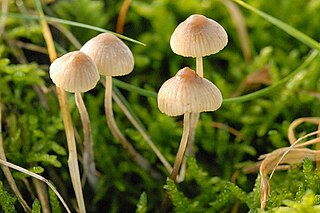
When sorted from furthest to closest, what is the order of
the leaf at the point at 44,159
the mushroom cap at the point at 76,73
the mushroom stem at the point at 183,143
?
the leaf at the point at 44,159
the mushroom stem at the point at 183,143
the mushroom cap at the point at 76,73

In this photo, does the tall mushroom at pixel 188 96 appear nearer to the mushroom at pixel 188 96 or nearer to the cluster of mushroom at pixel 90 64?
the mushroom at pixel 188 96

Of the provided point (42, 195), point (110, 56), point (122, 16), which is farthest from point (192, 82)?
point (122, 16)

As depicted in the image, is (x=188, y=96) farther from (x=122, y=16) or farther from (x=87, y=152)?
(x=122, y=16)

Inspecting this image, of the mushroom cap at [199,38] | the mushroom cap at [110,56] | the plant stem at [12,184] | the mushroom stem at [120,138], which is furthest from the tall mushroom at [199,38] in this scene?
the plant stem at [12,184]

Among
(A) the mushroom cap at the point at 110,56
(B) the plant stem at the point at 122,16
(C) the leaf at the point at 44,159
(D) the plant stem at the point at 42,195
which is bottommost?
(D) the plant stem at the point at 42,195

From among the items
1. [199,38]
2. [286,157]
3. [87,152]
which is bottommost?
[87,152]

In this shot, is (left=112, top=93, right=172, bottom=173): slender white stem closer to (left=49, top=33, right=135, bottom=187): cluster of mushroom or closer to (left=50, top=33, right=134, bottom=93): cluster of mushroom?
(left=49, top=33, right=135, bottom=187): cluster of mushroom

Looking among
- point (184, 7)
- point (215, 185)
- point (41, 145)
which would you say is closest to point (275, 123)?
point (215, 185)
